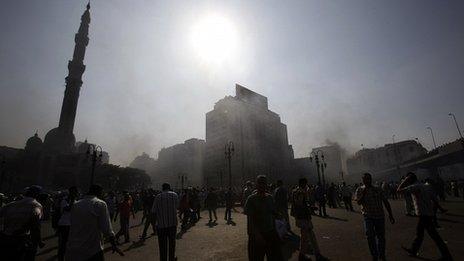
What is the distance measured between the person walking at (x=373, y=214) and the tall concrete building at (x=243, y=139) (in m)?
86.6

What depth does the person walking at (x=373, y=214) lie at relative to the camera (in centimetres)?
630

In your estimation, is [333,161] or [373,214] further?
[333,161]

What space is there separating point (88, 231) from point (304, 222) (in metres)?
5.19

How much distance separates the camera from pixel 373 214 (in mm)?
6480

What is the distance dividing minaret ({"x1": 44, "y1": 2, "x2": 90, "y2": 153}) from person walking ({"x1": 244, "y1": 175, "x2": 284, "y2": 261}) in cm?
8735

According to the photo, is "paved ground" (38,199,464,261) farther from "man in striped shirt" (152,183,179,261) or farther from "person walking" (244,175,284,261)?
"person walking" (244,175,284,261)

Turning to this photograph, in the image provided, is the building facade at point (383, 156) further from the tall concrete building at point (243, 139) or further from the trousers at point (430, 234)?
the trousers at point (430, 234)

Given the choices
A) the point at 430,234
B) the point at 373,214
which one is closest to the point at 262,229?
the point at 373,214

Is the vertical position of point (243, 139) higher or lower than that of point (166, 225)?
higher

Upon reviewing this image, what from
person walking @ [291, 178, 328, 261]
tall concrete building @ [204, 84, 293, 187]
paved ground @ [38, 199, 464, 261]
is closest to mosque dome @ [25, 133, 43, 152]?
tall concrete building @ [204, 84, 293, 187]

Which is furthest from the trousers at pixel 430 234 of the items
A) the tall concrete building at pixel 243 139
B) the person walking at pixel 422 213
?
the tall concrete building at pixel 243 139

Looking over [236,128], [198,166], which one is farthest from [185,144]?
[236,128]

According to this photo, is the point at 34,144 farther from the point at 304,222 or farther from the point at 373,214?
the point at 373,214

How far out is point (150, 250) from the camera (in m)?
9.84
